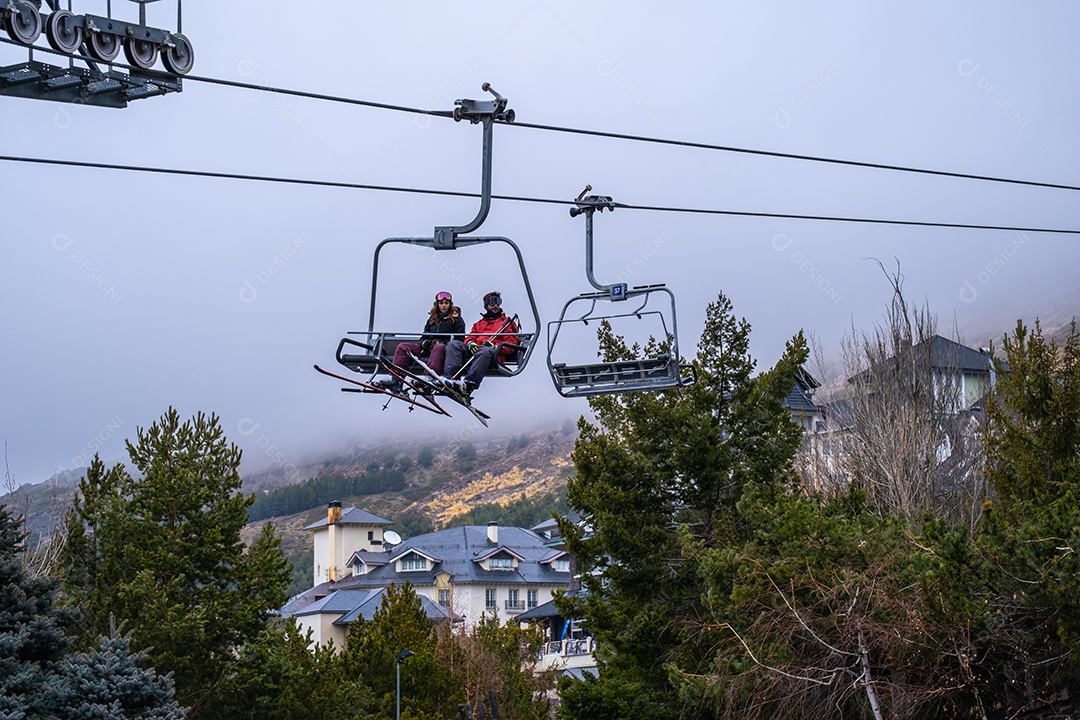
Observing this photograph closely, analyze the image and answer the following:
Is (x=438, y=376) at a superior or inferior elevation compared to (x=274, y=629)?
superior

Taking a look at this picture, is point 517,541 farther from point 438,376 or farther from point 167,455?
point 438,376

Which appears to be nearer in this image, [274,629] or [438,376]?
[438,376]

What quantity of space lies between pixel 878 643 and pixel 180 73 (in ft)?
38.1

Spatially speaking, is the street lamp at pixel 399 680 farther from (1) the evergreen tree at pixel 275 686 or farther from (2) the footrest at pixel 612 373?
(2) the footrest at pixel 612 373

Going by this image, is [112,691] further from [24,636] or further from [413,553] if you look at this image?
[413,553]

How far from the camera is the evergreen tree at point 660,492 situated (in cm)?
2691

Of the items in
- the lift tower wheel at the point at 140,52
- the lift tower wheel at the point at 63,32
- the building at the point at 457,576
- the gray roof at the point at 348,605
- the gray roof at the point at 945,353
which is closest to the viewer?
the lift tower wheel at the point at 63,32

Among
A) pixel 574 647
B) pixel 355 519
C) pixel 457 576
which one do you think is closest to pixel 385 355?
pixel 574 647

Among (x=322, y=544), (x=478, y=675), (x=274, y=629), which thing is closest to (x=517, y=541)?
(x=322, y=544)

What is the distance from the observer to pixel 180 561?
2675cm

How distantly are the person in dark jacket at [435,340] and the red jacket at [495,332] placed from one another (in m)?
0.18

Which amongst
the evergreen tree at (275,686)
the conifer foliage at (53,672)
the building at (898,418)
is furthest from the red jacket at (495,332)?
the building at (898,418)

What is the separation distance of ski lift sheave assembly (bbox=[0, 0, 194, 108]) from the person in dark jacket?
343 cm

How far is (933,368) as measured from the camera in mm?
38906
